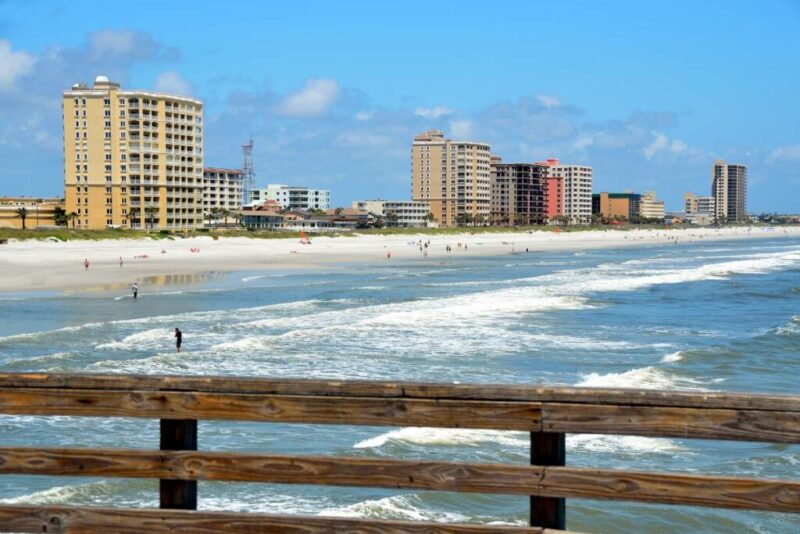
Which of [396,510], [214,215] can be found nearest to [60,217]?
[214,215]

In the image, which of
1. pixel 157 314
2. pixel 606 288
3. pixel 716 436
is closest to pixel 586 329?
pixel 157 314

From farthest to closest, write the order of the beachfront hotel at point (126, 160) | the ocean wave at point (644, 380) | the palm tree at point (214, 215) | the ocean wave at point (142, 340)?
1. the palm tree at point (214, 215)
2. the beachfront hotel at point (126, 160)
3. the ocean wave at point (142, 340)
4. the ocean wave at point (644, 380)

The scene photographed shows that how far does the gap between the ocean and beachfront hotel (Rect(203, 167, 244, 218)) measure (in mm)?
131122

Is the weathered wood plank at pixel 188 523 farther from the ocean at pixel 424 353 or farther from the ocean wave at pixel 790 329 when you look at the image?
the ocean wave at pixel 790 329

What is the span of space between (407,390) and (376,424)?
19 cm

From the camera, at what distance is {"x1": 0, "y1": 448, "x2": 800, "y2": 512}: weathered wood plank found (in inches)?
141

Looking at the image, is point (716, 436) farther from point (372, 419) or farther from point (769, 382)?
point (769, 382)

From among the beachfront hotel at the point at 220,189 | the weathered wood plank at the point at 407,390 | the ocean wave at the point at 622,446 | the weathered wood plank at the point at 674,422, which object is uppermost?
the beachfront hotel at the point at 220,189

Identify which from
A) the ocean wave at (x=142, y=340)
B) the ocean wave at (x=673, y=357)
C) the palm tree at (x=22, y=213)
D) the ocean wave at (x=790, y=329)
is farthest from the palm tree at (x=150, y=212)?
the ocean wave at (x=673, y=357)

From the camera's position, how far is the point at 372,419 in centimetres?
385

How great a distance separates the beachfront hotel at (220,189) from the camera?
617 feet

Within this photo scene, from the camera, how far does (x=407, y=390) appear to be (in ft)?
12.5

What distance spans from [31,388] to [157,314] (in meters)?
32.7

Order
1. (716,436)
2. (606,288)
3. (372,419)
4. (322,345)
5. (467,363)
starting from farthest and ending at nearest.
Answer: (606,288) < (322,345) < (467,363) < (372,419) < (716,436)
